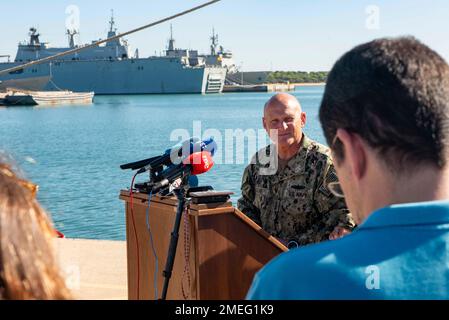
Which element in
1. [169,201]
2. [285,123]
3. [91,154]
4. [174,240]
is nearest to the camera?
[174,240]

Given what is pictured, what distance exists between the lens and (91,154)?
2803 centimetres

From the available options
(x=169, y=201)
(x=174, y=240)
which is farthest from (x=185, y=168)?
(x=174, y=240)

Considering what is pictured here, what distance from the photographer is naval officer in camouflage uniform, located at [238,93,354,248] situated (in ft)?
12.8

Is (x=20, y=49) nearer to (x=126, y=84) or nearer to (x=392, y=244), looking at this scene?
(x=126, y=84)

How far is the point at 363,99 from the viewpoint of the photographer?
1295 mm

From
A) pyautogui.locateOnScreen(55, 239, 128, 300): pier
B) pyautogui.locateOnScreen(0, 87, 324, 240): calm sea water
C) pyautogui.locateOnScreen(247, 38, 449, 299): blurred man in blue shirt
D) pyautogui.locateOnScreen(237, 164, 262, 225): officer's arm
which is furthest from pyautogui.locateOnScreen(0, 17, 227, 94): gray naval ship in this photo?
pyautogui.locateOnScreen(247, 38, 449, 299): blurred man in blue shirt

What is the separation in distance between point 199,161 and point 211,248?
41cm

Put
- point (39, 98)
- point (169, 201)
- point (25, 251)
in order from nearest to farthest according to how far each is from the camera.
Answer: point (25, 251) → point (169, 201) → point (39, 98)

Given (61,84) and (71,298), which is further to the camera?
(61,84)

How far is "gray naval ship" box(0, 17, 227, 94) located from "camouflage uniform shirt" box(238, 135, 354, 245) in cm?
9477

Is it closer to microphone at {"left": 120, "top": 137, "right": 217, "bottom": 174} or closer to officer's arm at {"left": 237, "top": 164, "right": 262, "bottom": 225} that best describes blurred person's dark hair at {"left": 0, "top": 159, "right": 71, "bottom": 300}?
microphone at {"left": 120, "top": 137, "right": 217, "bottom": 174}

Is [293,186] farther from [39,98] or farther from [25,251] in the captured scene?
[39,98]

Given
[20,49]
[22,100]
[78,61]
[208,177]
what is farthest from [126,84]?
[208,177]
